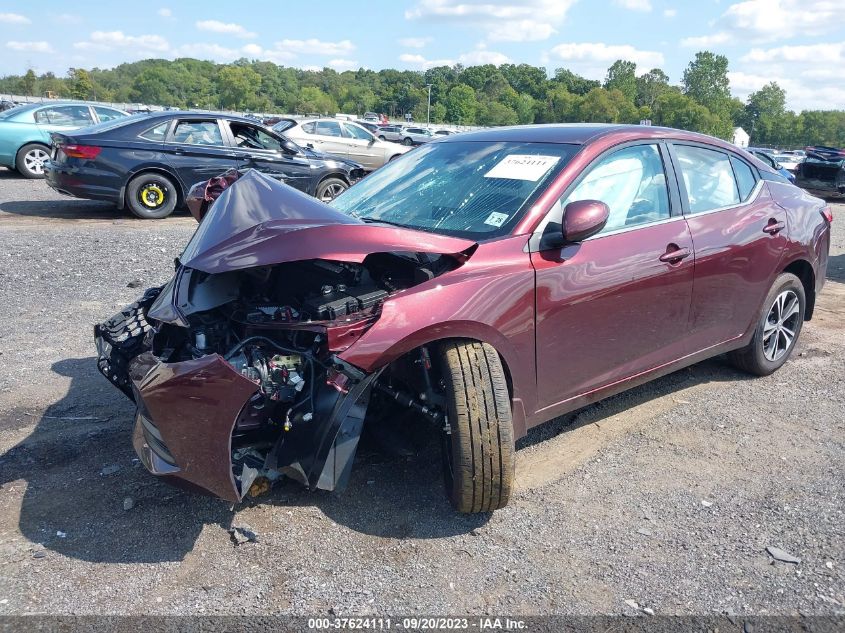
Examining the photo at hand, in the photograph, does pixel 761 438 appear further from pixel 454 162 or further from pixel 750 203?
pixel 454 162

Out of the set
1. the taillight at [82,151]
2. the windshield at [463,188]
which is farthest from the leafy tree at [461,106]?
the windshield at [463,188]

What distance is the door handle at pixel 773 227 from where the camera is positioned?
4.47 metres

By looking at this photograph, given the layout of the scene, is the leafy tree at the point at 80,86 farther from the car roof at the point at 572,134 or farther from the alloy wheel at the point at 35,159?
the car roof at the point at 572,134

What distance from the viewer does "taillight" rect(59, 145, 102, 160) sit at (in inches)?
385

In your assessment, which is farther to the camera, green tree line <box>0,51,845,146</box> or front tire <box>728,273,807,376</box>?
green tree line <box>0,51,845,146</box>

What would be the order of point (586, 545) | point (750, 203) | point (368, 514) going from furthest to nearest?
1. point (750, 203)
2. point (368, 514)
3. point (586, 545)

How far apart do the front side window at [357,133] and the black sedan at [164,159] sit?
654 centimetres

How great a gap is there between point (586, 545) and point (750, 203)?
270 cm

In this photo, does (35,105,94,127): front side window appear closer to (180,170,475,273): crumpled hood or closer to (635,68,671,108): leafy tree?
(180,170,475,273): crumpled hood

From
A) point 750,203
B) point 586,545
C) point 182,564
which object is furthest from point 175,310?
point 750,203

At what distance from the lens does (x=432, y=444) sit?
3.82 metres

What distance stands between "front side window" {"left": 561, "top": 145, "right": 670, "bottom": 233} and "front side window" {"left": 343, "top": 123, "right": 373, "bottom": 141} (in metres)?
14.8

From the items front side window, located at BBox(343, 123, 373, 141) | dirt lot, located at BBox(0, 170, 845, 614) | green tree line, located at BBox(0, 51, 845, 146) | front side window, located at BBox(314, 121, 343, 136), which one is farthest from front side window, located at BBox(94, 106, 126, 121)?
green tree line, located at BBox(0, 51, 845, 146)

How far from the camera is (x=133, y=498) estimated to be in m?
3.23
